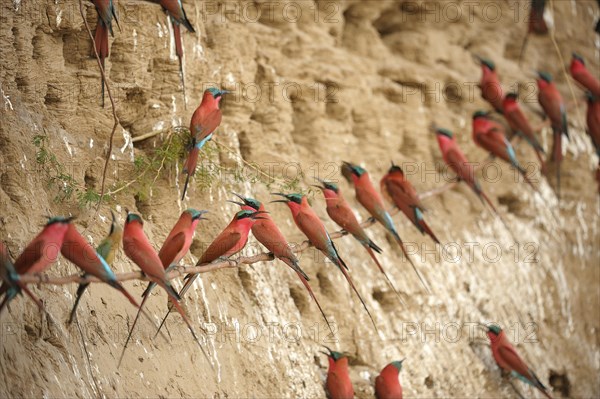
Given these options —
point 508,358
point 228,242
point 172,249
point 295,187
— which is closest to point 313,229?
point 228,242

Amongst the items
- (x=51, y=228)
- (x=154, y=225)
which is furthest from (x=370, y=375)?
(x=51, y=228)

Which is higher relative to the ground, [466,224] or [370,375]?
[466,224]

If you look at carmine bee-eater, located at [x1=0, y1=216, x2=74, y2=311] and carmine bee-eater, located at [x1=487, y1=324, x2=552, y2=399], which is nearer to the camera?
carmine bee-eater, located at [x1=0, y1=216, x2=74, y2=311]

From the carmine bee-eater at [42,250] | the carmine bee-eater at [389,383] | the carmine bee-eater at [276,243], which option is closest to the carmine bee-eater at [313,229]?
the carmine bee-eater at [276,243]

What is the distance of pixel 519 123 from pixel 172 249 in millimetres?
3330

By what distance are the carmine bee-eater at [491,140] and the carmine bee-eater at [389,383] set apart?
181cm

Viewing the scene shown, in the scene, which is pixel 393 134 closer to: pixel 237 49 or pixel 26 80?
pixel 237 49

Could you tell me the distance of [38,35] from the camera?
15.9 ft

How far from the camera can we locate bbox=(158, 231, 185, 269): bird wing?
4.17m

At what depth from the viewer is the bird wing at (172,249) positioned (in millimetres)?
4168

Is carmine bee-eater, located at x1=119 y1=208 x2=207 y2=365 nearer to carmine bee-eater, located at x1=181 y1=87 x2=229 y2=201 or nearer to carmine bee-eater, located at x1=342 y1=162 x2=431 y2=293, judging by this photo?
carmine bee-eater, located at x1=181 y1=87 x2=229 y2=201

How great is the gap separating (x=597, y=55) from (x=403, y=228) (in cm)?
336

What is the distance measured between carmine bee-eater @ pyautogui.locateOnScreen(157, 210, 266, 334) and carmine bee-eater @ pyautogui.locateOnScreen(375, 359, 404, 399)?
1.33 m

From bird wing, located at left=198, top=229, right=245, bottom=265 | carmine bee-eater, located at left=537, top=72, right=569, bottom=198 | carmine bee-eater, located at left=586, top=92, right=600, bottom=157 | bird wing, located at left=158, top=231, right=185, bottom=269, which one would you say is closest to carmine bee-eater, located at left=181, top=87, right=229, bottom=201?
bird wing, located at left=198, top=229, right=245, bottom=265
